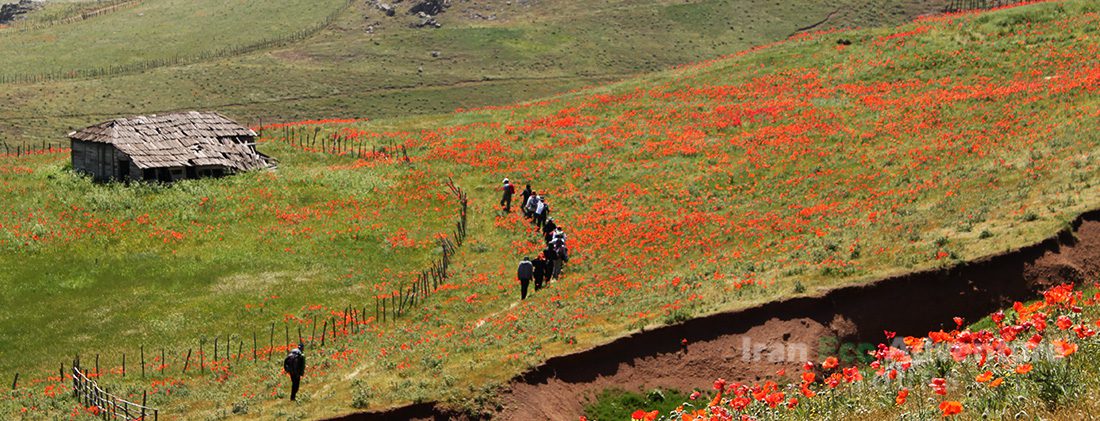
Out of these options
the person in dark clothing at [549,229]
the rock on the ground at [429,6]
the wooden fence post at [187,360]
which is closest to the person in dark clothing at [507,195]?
the person in dark clothing at [549,229]

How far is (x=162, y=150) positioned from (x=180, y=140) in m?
1.91

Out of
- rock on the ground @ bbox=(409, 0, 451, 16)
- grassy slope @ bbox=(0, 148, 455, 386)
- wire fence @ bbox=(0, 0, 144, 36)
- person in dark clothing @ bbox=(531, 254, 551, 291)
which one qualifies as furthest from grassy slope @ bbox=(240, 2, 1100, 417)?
wire fence @ bbox=(0, 0, 144, 36)

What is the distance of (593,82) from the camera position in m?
134

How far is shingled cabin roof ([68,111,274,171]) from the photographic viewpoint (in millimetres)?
59156

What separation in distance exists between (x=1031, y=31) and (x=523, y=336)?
56634mm

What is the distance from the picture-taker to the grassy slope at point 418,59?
123438 mm

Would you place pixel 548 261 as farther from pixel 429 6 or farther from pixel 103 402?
pixel 429 6

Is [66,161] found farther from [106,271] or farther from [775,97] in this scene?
[775,97]

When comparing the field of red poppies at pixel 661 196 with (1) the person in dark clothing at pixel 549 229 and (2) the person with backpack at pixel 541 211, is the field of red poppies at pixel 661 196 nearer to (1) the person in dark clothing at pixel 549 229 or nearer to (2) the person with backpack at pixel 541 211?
(2) the person with backpack at pixel 541 211

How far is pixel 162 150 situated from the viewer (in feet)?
197

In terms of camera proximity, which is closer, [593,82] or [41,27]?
[593,82]

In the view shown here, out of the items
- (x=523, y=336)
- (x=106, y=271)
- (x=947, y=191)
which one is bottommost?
(x=106, y=271)

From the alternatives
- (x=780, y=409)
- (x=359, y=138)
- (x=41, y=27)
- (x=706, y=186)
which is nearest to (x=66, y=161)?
(x=359, y=138)

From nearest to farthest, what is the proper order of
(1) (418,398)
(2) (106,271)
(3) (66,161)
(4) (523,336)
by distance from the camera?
(1) (418,398) → (4) (523,336) → (2) (106,271) → (3) (66,161)
